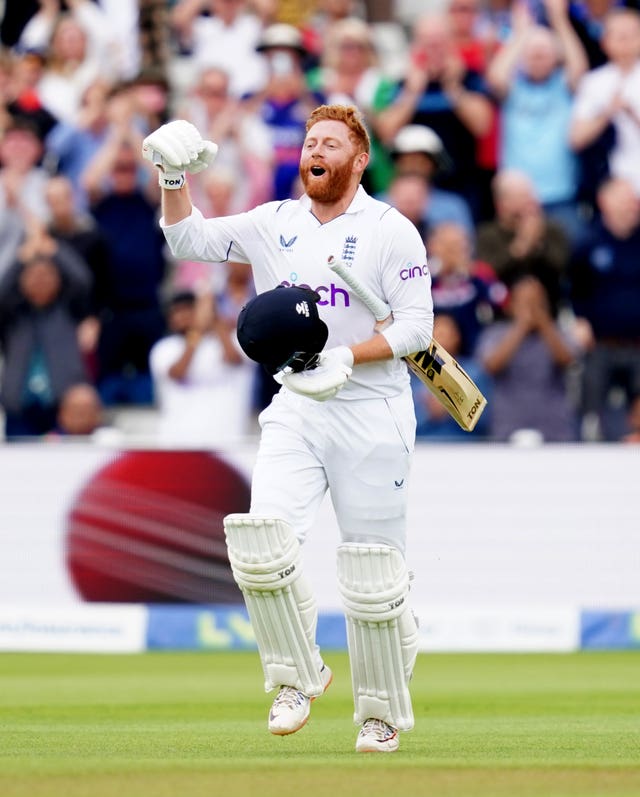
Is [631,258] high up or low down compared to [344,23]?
down

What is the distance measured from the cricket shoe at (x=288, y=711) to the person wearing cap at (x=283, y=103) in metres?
7.61

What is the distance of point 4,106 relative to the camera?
14.2m

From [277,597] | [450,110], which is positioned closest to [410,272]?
[277,597]

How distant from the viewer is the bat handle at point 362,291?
19.4 feet

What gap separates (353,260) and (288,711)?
1604 mm

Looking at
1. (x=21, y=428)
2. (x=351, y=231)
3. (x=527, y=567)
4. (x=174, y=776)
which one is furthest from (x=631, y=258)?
(x=174, y=776)

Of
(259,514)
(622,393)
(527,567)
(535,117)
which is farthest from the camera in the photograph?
(535,117)

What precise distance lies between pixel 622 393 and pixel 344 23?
4.15 metres

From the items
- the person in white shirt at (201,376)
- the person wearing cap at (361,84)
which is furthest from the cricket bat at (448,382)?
the person wearing cap at (361,84)

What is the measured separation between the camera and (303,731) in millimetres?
6812

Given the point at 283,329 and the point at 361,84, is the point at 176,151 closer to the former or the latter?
the point at 283,329

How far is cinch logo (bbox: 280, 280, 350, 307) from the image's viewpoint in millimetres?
6109

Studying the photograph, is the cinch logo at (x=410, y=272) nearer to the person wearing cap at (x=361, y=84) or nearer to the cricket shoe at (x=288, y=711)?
the cricket shoe at (x=288, y=711)

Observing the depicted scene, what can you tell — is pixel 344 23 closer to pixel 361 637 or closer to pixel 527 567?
pixel 527 567
